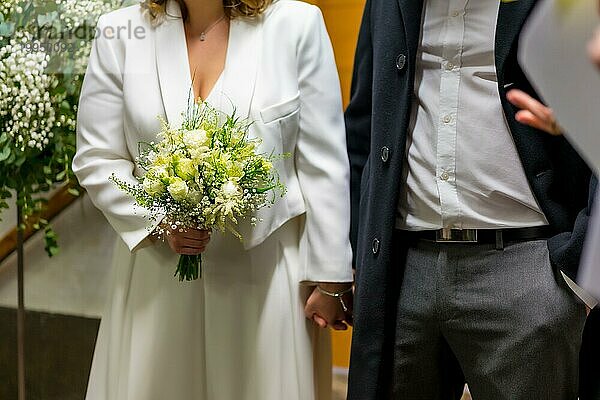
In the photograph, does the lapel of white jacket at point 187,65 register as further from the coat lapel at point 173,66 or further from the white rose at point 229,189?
the white rose at point 229,189

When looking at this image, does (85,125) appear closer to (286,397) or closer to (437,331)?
(286,397)

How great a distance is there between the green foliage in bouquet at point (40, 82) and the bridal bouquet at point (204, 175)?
2.01 ft

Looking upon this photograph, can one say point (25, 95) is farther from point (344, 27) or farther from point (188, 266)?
point (344, 27)

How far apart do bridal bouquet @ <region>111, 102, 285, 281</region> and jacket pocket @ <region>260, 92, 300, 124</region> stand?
88 millimetres

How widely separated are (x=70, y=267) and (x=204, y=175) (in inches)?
41.6

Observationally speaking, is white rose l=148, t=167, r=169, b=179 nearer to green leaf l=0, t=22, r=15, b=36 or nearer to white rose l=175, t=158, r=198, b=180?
white rose l=175, t=158, r=198, b=180

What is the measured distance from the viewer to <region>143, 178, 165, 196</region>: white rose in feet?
6.43

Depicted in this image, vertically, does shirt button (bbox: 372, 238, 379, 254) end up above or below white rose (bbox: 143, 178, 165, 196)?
below

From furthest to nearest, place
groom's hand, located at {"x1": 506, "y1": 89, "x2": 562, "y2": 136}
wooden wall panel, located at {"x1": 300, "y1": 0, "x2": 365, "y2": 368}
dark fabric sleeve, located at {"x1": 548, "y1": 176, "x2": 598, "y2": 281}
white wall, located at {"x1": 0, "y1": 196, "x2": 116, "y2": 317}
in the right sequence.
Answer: wooden wall panel, located at {"x1": 300, "y1": 0, "x2": 365, "y2": 368} < white wall, located at {"x1": 0, "y1": 196, "x2": 116, "y2": 317} < dark fabric sleeve, located at {"x1": 548, "y1": 176, "x2": 598, "y2": 281} < groom's hand, located at {"x1": 506, "y1": 89, "x2": 562, "y2": 136}

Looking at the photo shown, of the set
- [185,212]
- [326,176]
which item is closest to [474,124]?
[326,176]

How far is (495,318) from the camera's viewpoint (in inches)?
79.6

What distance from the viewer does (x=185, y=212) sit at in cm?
198

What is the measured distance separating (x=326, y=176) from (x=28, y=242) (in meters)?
1.07

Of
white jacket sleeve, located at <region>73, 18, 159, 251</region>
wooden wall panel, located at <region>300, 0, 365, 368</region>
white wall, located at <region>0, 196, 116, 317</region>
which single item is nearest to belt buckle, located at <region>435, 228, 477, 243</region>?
white jacket sleeve, located at <region>73, 18, 159, 251</region>
